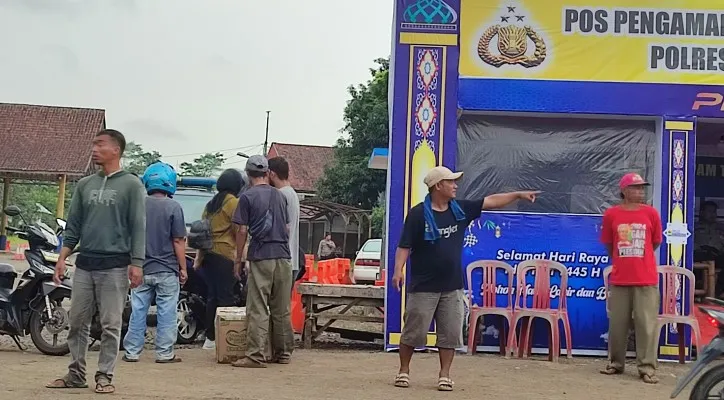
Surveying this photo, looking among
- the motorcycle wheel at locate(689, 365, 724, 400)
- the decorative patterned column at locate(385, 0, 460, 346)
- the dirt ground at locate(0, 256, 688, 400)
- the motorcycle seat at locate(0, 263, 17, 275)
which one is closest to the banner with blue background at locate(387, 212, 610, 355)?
the dirt ground at locate(0, 256, 688, 400)

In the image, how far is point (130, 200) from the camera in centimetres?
591

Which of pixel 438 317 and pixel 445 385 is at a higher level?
pixel 438 317

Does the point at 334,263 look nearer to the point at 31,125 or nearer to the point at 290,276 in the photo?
the point at 290,276

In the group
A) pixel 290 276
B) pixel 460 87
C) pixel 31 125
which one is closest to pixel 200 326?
pixel 290 276

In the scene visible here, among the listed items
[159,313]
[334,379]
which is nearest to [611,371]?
[334,379]

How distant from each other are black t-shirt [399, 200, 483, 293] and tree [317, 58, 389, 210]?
2841cm

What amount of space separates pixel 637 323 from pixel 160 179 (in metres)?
4.45

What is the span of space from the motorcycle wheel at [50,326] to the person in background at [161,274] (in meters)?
0.63

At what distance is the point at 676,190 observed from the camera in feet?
28.7

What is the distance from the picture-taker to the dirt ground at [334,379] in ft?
20.4

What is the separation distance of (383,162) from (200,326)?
13.6ft

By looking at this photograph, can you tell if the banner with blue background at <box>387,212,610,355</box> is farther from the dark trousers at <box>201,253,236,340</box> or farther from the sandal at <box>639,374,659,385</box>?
the dark trousers at <box>201,253,236,340</box>

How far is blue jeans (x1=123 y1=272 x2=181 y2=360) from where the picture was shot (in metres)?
7.66

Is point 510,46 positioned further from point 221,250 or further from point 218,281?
point 218,281
